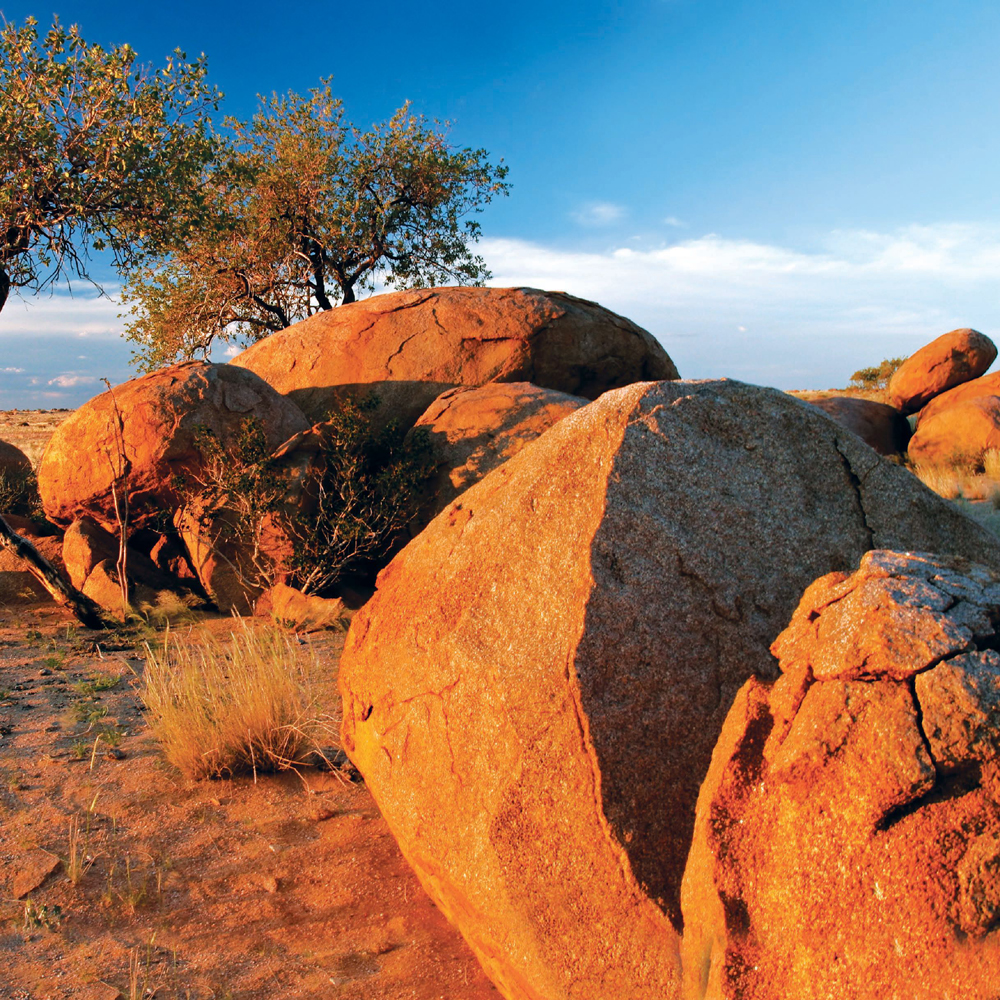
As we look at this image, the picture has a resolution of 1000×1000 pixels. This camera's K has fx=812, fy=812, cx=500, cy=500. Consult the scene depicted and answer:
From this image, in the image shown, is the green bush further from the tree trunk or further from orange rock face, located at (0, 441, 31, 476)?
orange rock face, located at (0, 441, 31, 476)

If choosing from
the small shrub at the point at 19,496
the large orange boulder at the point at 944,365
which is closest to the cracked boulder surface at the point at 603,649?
the small shrub at the point at 19,496

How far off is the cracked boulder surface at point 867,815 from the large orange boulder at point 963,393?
57.0 ft

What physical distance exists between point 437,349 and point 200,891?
7947 mm

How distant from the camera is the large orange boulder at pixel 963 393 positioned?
17.5 m

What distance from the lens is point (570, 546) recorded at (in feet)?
9.41

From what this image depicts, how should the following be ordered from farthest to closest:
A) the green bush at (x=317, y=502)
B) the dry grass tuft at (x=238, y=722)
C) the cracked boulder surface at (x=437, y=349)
A: the cracked boulder surface at (x=437, y=349) < the green bush at (x=317, y=502) < the dry grass tuft at (x=238, y=722)

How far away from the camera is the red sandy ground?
3143 millimetres

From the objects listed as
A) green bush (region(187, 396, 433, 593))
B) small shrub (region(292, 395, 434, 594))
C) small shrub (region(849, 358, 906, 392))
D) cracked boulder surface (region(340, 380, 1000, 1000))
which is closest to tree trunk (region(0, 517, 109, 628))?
green bush (region(187, 396, 433, 593))

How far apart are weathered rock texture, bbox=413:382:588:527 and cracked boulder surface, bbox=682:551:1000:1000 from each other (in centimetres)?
621

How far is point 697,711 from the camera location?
272 cm

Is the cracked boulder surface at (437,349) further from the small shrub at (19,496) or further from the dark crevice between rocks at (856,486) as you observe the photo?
the dark crevice between rocks at (856,486)

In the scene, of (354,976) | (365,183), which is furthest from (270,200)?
(354,976)

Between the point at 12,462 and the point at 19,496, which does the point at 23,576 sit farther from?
the point at 12,462

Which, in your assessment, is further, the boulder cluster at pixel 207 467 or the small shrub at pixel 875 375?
the small shrub at pixel 875 375
